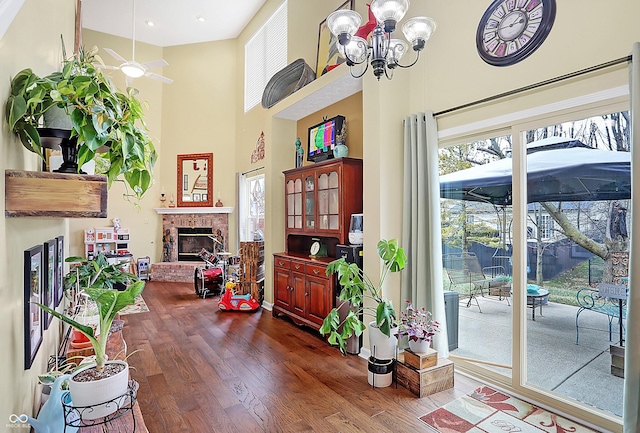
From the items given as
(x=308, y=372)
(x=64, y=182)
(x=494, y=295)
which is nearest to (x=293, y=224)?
(x=308, y=372)

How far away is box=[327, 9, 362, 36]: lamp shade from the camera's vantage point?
2.33m

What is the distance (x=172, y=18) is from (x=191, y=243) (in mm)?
4860

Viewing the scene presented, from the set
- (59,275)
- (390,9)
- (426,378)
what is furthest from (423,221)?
(59,275)

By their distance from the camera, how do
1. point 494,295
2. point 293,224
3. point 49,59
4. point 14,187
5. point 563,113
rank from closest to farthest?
point 14,187, point 49,59, point 563,113, point 494,295, point 293,224

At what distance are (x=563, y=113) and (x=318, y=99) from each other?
2942 mm

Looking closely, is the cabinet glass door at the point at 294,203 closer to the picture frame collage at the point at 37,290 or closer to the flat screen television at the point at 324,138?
the flat screen television at the point at 324,138

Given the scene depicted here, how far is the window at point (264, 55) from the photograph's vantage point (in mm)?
6228

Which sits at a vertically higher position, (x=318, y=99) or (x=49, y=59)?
(x=318, y=99)

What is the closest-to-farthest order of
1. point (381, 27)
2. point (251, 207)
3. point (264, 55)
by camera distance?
point (381, 27) → point (264, 55) → point (251, 207)

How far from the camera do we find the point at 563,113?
8.53 ft

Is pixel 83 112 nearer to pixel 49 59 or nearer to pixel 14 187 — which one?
pixel 14 187

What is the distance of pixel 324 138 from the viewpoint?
473cm

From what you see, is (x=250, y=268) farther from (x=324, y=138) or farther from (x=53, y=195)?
(x=53, y=195)

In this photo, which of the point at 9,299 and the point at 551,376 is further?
the point at 551,376
